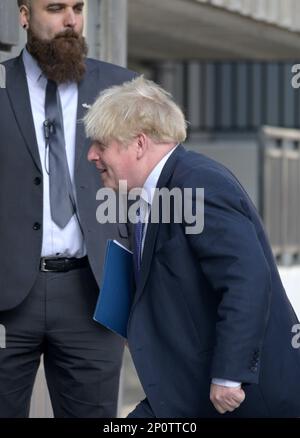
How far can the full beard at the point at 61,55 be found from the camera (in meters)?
4.25

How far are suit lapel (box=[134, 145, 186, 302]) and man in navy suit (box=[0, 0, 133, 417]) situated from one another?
0.63 m

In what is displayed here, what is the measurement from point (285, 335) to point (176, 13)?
6511 mm

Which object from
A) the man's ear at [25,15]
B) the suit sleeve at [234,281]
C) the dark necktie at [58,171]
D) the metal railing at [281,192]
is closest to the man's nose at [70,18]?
the man's ear at [25,15]

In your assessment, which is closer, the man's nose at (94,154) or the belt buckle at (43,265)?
the man's nose at (94,154)

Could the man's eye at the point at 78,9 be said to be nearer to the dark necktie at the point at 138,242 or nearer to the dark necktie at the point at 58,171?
the dark necktie at the point at 58,171

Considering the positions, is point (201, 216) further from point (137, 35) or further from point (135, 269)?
point (137, 35)

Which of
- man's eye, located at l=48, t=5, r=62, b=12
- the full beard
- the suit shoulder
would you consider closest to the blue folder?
the suit shoulder

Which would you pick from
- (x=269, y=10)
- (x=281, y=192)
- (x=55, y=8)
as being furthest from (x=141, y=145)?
(x=281, y=192)

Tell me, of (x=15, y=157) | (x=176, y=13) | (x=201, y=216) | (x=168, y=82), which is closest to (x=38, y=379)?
(x=15, y=157)

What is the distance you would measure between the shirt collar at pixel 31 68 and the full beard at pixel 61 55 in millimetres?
29

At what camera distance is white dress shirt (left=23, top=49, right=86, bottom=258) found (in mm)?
4172

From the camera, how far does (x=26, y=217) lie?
4.16m

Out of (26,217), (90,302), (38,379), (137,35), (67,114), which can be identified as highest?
(137,35)

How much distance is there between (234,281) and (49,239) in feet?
3.28
